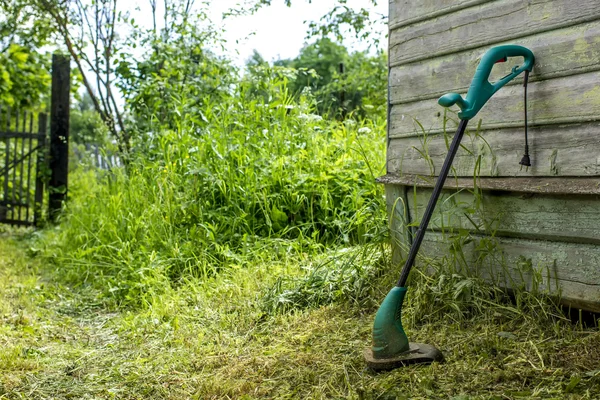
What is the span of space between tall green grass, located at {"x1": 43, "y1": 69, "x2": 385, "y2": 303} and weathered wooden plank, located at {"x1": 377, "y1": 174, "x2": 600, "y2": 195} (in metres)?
0.75

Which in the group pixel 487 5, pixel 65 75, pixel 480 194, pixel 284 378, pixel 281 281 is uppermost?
pixel 65 75

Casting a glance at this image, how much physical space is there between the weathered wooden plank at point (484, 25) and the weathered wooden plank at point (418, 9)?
0.03 metres

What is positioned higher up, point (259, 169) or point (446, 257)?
point (259, 169)

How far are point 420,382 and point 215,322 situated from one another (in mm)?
1463

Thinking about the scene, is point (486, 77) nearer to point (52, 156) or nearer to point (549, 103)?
point (549, 103)

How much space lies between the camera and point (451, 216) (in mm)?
3240

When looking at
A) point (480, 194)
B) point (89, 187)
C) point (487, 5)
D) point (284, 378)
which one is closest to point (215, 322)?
point (284, 378)

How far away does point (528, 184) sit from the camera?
2.74m

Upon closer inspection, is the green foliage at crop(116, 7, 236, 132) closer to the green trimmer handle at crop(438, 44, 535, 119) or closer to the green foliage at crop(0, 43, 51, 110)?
the green foliage at crop(0, 43, 51, 110)

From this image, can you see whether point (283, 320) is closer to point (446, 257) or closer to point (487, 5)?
point (446, 257)

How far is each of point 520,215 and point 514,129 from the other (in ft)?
1.26

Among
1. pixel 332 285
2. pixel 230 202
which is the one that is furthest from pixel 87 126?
pixel 332 285

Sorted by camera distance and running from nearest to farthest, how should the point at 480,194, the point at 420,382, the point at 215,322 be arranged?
1. the point at 420,382
2. the point at 480,194
3. the point at 215,322

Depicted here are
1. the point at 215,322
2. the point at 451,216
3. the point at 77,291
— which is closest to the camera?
the point at 451,216
